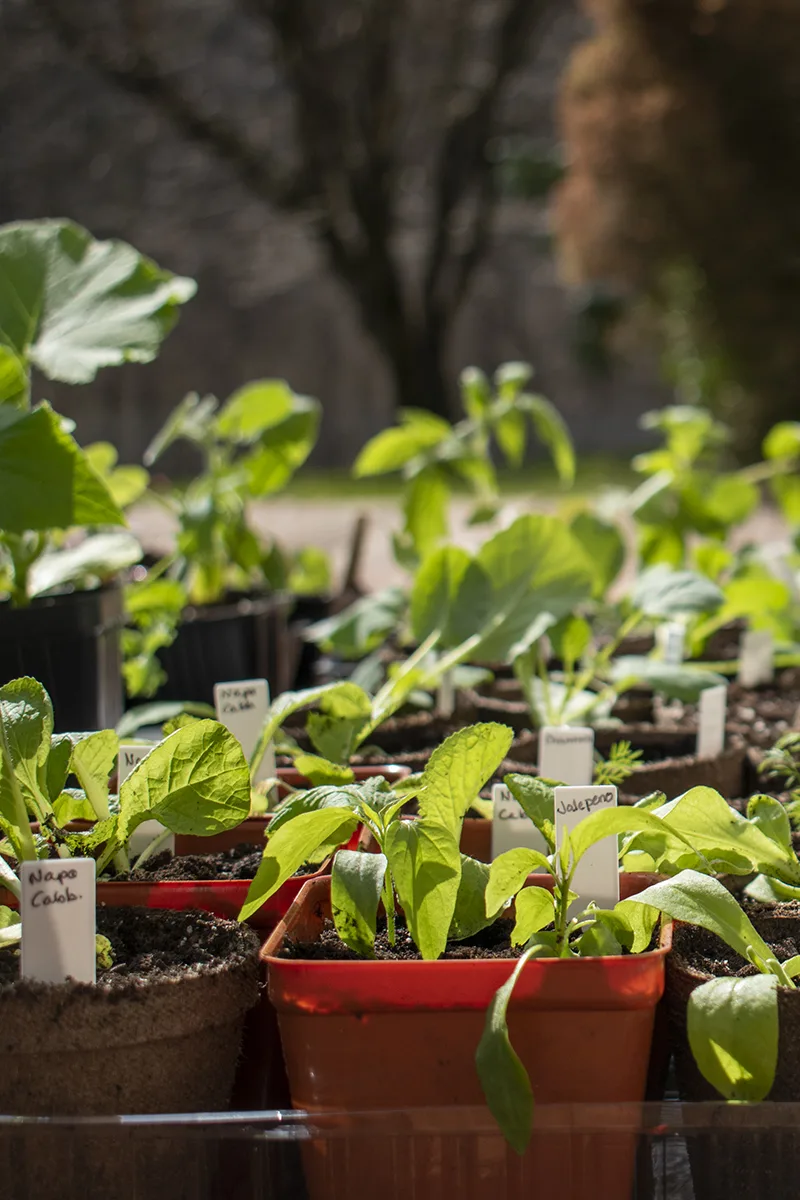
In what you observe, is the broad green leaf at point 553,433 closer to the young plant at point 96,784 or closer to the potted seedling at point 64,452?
the potted seedling at point 64,452

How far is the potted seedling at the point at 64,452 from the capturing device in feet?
2.60

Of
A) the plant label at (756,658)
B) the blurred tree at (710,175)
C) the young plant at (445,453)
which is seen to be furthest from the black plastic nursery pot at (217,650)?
the blurred tree at (710,175)

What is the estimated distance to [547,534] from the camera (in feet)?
3.51

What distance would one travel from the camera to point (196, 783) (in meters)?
0.73

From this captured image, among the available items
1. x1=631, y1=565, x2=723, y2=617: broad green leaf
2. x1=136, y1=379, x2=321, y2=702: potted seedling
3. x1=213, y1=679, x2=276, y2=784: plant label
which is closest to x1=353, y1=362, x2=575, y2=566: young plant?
x1=136, y1=379, x2=321, y2=702: potted seedling

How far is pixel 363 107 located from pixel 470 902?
7.52 metres

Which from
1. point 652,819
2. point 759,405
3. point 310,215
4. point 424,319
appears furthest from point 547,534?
point 424,319

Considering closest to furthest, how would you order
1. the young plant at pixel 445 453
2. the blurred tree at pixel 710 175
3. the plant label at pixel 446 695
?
the plant label at pixel 446 695 → the young plant at pixel 445 453 → the blurred tree at pixel 710 175

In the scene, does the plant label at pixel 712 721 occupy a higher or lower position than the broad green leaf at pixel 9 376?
lower

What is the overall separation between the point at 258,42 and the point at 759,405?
585cm

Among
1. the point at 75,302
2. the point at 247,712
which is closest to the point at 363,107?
the point at 75,302

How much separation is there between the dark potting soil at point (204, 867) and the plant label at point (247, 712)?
4.1 inches

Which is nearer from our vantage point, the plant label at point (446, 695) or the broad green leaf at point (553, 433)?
the plant label at point (446, 695)

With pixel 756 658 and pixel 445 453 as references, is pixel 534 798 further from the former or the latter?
pixel 445 453
